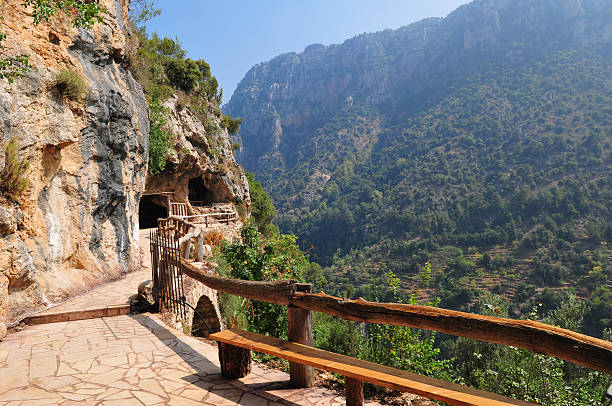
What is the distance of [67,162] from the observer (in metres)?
6.82

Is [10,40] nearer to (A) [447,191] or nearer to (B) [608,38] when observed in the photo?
(A) [447,191]

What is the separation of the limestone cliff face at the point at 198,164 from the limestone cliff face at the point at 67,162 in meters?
7.43

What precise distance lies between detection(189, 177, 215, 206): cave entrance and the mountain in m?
13.7

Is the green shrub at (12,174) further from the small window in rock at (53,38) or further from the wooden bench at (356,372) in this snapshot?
the wooden bench at (356,372)

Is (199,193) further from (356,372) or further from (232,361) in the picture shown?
(356,372)

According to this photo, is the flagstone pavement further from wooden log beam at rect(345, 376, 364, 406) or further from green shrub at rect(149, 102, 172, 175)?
green shrub at rect(149, 102, 172, 175)

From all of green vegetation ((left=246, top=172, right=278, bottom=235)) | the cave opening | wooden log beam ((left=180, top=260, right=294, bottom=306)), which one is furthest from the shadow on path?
green vegetation ((left=246, top=172, right=278, bottom=235))

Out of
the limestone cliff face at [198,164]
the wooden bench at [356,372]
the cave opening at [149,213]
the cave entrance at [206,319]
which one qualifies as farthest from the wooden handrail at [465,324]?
the cave opening at [149,213]

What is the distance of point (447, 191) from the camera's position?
6172 cm

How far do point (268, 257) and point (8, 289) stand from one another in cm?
487

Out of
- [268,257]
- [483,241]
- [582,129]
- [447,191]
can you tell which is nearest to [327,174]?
[447,191]

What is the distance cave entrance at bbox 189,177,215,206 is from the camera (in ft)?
75.6

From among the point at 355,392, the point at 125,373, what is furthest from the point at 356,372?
the point at 125,373

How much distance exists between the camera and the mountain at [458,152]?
143 ft
